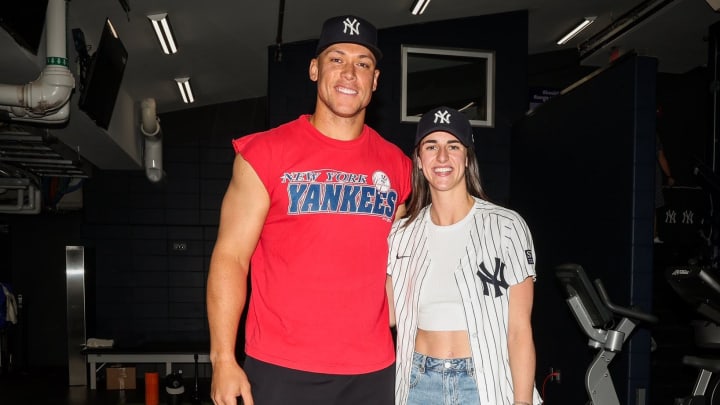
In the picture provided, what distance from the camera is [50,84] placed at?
3646 mm

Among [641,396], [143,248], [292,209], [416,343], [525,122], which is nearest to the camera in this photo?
[292,209]

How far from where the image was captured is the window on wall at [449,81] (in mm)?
6266

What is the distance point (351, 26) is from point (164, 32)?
3.58 m

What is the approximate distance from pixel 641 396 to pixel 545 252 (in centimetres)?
164

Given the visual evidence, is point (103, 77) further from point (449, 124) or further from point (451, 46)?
point (451, 46)

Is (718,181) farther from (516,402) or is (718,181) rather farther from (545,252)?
(516,402)

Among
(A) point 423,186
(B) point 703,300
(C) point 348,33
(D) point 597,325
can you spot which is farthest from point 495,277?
(B) point 703,300

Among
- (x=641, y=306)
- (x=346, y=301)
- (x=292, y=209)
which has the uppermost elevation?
(x=292, y=209)

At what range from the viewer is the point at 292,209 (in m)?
1.77

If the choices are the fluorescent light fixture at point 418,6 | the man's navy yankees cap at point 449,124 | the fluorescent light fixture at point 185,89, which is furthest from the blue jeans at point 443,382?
the fluorescent light fixture at point 185,89

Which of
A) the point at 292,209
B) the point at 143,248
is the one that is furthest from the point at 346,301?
the point at 143,248

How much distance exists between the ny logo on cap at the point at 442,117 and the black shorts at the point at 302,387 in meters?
0.93

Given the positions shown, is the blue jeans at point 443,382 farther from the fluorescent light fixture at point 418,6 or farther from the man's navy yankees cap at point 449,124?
the fluorescent light fixture at point 418,6

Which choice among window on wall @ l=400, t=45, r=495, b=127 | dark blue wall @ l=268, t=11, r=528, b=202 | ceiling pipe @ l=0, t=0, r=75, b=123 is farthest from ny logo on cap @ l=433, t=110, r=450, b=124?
window on wall @ l=400, t=45, r=495, b=127
